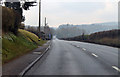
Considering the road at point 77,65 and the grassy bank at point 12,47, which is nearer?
the road at point 77,65

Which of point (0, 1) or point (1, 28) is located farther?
point (0, 1)

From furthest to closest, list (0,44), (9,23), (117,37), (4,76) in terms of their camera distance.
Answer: (117,37)
(9,23)
(0,44)
(4,76)

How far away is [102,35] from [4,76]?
54.9m

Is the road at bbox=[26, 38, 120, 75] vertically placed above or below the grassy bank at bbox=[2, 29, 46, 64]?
below

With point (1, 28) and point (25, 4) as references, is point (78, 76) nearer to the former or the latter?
point (1, 28)

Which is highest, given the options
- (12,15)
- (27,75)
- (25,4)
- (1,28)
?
(25,4)

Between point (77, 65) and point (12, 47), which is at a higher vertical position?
point (12, 47)

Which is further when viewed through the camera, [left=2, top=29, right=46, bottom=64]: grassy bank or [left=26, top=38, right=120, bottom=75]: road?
[left=2, top=29, right=46, bottom=64]: grassy bank

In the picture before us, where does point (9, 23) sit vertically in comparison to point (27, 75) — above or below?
above

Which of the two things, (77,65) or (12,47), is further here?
(12,47)

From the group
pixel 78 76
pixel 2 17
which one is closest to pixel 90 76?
pixel 78 76

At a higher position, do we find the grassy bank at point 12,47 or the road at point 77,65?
the grassy bank at point 12,47

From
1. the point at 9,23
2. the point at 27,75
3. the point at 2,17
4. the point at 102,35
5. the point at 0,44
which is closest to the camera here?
the point at 27,75

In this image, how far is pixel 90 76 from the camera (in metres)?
7.60
